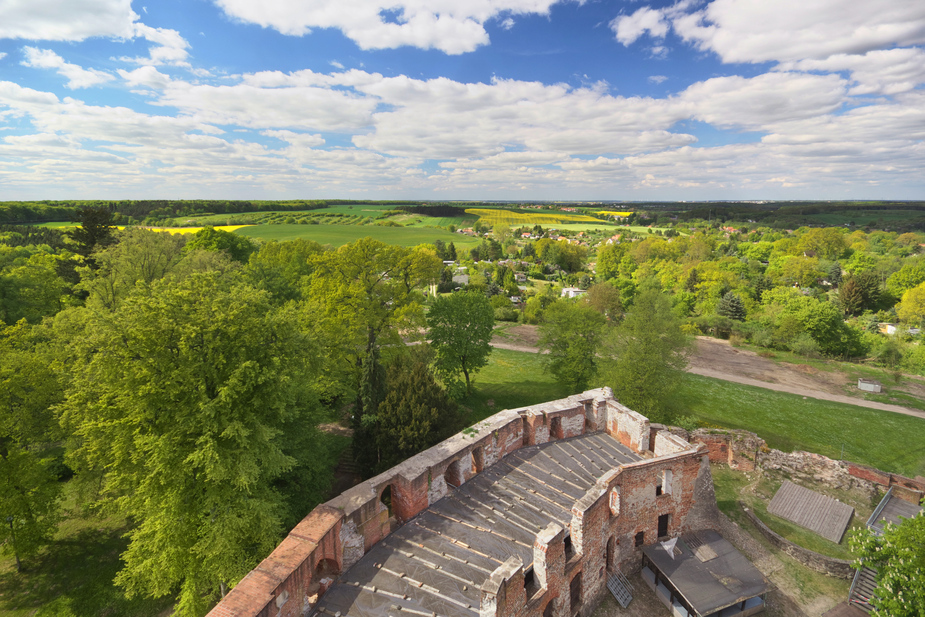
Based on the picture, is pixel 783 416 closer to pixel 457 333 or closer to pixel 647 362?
pixel 647 362

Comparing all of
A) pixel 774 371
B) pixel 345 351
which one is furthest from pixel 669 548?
pixel 774 371

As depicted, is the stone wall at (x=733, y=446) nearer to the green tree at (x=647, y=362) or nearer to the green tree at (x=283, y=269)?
the green tree at (x=647, y=362)

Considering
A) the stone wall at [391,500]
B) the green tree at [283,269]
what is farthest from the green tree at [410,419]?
the green tree at [283,269]

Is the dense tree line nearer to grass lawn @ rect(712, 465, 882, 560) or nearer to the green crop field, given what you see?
grass lawn @ rect(712, 465, 882, 560)

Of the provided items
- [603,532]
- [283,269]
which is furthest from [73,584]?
[283,269]

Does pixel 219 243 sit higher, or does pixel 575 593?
pixel 219 243

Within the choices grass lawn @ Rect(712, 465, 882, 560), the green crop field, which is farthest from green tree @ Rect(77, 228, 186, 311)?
the green crop field

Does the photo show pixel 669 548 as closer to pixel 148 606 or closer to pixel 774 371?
pixel 148 606
